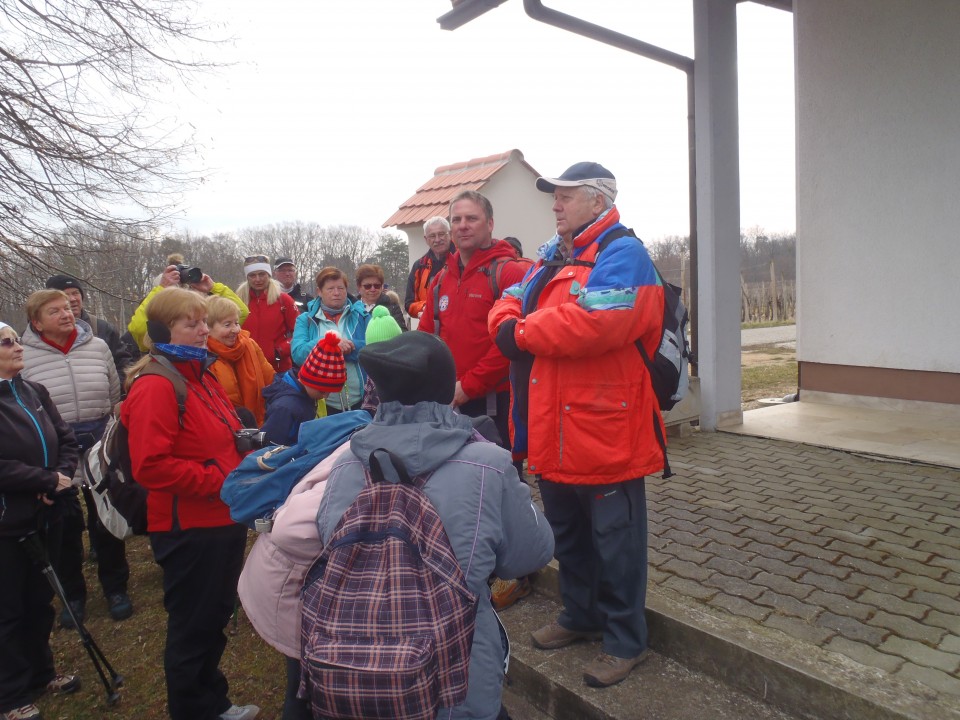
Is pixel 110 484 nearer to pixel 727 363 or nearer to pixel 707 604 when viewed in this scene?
pixel 707 604

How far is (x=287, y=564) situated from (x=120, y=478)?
1523 millimetres

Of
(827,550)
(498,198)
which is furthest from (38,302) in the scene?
(498,198)

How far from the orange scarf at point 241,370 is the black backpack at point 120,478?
0.71 m

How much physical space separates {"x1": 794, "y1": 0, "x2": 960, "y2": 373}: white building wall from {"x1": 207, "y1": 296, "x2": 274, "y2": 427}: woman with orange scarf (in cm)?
552

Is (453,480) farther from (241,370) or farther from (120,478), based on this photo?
(241,370)

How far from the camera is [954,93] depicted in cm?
577

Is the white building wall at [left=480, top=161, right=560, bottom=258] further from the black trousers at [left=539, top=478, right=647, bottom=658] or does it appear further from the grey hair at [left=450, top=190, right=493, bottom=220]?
the black trousers at [left=539, top=478, right=647, bottom=658]

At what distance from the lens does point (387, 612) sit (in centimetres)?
150

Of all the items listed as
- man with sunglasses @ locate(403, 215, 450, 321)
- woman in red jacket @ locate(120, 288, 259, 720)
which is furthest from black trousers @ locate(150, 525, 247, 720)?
man with sunglasses @ locate(403, 215, 450, 321)

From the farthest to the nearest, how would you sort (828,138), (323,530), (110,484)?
(828,138), (110,484), (323,530)

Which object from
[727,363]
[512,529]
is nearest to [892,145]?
[727,363]

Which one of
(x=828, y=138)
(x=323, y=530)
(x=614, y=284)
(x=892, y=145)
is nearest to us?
(x=323, y=530)

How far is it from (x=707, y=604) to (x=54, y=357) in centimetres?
373

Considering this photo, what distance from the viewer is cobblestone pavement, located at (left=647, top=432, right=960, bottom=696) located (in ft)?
8.58
